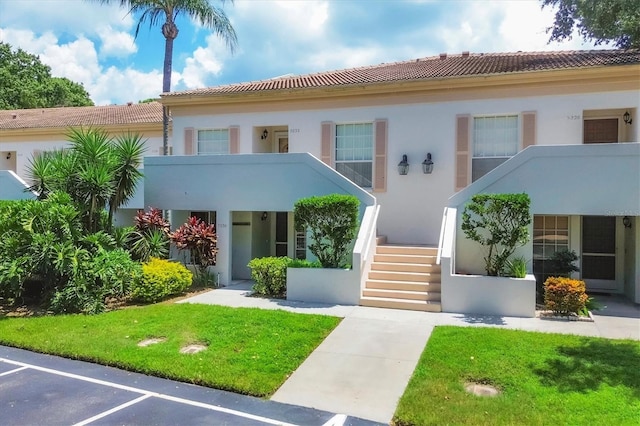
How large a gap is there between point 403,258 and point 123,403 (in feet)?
26.6

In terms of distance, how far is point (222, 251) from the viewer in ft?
44.9

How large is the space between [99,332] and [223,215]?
575cm

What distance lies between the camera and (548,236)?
13.1 metres

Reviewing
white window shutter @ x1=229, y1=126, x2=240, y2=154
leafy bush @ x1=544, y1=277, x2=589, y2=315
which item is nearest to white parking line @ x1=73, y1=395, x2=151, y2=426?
leafy bush @ x1=544, y1=277, x2=589, y2=315

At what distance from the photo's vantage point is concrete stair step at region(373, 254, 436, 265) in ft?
39.4

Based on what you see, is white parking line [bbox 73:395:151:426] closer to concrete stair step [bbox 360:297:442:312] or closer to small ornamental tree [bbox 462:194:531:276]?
concrete stair step [bbox 360:297:442:312]

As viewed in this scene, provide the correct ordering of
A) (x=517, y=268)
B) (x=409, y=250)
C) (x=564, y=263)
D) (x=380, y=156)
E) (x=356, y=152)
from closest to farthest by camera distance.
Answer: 1. (x=517, y=268)
2. (x=564, y=263)
3. (x=409, y=250)
4. (x=380, y=156)
5. (x=356, y=152)

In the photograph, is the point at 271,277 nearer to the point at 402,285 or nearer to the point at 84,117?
the point at 402,285

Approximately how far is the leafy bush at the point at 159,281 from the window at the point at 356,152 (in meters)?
6.13

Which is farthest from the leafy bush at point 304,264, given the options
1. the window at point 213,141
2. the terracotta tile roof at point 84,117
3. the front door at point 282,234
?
the terracotta tile roof at point 84,117

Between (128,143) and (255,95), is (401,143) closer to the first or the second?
(255,95)

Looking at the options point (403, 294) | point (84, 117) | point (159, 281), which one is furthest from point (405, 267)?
point (84, 117)

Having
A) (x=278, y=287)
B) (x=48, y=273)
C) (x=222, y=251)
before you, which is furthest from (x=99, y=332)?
(x=222, y=251)

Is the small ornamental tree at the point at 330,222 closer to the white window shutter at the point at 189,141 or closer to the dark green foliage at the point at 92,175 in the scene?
the dark green foliage at the point at 92,175
